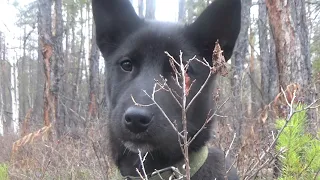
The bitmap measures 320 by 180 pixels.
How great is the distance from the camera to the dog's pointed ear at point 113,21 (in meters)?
3.46

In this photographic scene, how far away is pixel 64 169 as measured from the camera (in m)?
6.58

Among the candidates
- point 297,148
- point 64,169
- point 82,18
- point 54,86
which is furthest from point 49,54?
point 82,18

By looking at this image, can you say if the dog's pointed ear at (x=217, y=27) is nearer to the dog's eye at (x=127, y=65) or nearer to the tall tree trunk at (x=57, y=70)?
the dog's eye at (x=127, y=65)

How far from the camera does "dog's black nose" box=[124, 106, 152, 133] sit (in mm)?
2594

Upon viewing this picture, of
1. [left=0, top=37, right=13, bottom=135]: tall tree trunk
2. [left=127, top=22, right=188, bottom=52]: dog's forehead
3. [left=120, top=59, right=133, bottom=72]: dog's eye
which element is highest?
[left=127, top=22, right=188, bottom=52]: dog's forehead

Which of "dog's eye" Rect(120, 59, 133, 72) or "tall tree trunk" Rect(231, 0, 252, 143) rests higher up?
"dog's eye" Rect(120, 59, 133, 72)

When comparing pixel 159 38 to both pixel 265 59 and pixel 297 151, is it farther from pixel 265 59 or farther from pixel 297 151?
pixel 265 59

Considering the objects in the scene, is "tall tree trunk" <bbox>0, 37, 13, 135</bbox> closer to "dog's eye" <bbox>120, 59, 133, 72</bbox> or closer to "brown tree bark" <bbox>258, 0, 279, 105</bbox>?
"brown tree bark" <bbox>258, 0, 279, 105</bbox>

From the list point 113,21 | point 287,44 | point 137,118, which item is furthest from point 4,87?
point 137,118

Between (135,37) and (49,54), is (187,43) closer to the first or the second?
(135,37)

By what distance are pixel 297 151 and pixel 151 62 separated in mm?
1150

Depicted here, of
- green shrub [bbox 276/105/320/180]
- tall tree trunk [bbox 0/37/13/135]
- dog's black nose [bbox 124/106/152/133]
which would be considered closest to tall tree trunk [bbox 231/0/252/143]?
dog's black nose [bbox 124/106/152/133]

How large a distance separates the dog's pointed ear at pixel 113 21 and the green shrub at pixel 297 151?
1.56 metres

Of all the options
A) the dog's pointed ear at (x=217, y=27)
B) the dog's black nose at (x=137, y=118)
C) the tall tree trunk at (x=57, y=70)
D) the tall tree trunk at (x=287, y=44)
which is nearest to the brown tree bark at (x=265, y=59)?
the tall tree trunk at (x=57, y=70)
